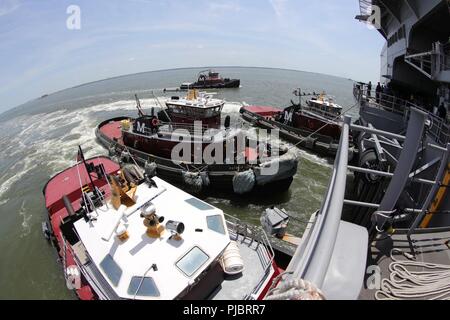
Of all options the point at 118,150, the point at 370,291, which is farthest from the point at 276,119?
the point at 370,291

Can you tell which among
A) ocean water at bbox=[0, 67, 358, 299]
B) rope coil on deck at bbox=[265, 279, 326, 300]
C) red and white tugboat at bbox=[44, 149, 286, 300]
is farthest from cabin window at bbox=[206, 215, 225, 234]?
rope coil on deck at bbox=[265, 279, 326, 300]

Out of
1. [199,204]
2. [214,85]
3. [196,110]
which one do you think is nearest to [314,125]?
[196,110]

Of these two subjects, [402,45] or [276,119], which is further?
[276,119]

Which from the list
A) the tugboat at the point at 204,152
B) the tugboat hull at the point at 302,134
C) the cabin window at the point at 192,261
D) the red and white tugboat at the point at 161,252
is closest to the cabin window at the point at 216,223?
the red and white tugboat at the point at 161,252

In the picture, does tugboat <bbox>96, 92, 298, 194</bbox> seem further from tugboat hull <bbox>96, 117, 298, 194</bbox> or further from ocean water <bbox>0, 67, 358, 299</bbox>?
ocean water <bbox>0, 67, 358, 299</bbox>
